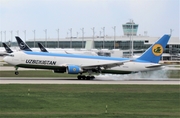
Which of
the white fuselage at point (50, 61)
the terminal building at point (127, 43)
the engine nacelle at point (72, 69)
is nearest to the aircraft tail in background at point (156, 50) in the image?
the white fuselage at point (50, 61)

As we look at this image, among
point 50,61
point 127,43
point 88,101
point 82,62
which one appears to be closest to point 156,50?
point 82,62

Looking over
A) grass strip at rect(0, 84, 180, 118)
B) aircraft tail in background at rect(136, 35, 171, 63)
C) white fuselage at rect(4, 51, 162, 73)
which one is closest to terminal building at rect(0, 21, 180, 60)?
aircraft tail in background at rect(136, 35, 171, 63)

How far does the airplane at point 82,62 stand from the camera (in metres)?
48.9

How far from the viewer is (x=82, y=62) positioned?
166 ft

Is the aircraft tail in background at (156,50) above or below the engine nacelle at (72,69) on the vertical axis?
above

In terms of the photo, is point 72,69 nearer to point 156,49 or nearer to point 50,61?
point 50,61

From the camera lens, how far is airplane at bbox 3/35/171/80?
48.9 m

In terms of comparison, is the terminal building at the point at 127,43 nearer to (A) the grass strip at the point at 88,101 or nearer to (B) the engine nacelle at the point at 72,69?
(B) the engine nacelle at the point at 72,69

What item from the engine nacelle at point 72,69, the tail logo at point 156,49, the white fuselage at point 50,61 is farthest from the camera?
Answer: the tail logo at point 156,49

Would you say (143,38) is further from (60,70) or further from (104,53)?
(60,70)

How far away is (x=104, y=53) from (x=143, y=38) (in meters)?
40.8

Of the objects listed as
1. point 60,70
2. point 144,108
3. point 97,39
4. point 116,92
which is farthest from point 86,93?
point 97,39

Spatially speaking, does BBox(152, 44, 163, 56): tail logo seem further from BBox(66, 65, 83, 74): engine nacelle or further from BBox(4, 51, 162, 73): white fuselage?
BBox(66, 65, 83, 74): engine nacelle

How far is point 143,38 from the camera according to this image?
177 meters
